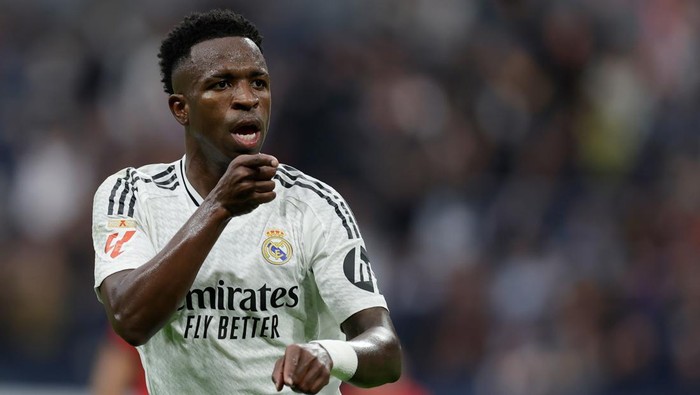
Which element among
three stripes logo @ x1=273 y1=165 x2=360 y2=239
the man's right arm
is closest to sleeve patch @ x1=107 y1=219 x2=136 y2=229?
the man's right arm

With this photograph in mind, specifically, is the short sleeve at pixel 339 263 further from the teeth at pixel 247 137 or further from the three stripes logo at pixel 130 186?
the three stripes logo at pixel 130 186

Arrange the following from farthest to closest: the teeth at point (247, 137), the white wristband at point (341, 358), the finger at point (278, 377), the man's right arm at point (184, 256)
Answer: the teeth at point (247, 137)
the man's right arm at point (184, 256)
the white wristband at point (341, 358)
the finger at point (278, 377)

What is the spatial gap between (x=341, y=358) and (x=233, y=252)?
2.24 feet

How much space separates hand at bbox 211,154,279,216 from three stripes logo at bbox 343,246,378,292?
49 centimetres

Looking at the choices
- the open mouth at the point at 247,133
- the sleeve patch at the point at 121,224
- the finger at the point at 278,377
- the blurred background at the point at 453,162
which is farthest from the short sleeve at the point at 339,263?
the blurred background at the point at 453,162

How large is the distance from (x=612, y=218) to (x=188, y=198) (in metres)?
7.89

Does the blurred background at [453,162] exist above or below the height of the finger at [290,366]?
below

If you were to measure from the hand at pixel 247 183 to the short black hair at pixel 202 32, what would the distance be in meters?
0.63

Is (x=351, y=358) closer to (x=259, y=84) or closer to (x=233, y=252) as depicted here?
(x=233, y=252)

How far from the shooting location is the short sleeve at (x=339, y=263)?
4.20 m

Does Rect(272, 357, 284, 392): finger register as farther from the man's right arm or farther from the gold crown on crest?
the gold crown on crest

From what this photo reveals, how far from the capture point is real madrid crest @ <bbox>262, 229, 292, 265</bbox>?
13.9ft

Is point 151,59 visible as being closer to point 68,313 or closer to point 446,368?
point 68,313

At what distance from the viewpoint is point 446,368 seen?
35.9 ft
